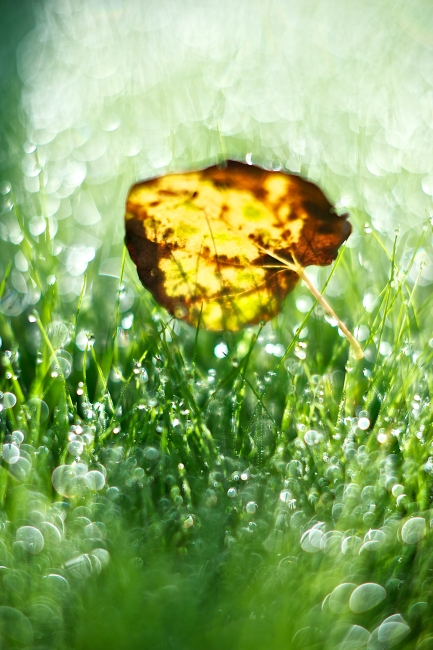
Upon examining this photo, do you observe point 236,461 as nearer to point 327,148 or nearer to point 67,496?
point 67,496

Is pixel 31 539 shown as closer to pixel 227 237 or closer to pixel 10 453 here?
pixel 10 453

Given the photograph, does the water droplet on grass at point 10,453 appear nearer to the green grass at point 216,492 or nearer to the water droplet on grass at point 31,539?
the green grass at point 216,492

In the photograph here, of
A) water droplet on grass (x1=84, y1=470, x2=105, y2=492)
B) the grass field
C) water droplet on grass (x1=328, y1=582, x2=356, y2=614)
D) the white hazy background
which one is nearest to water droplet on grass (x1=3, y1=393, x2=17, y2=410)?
the grass field

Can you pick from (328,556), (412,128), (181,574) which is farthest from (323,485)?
(412,128)

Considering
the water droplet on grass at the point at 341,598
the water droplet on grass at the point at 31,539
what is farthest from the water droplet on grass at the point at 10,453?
the water droplet on grass at the point at 341,598

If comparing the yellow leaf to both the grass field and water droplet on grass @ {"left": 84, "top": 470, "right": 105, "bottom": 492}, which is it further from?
water droplet on grass @ {"left": 84, "top": 470, "right": 105, "bottom": 492}
